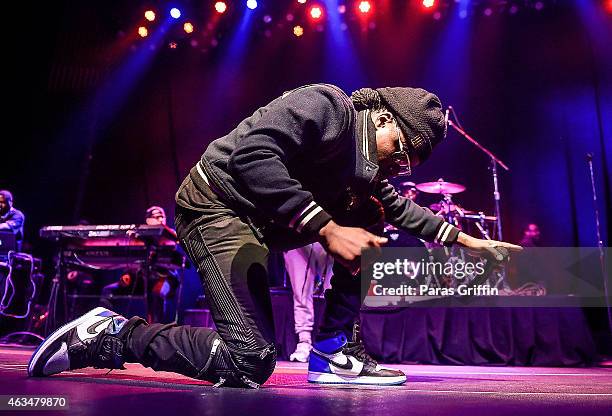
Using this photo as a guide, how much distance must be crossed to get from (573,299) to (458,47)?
4.39m

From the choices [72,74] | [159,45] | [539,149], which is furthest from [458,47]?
[72,74]

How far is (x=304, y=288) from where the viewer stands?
14.6 feet

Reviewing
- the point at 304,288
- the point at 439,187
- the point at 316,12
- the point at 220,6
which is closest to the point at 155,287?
the point at 304,288

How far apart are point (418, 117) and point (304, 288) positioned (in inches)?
104

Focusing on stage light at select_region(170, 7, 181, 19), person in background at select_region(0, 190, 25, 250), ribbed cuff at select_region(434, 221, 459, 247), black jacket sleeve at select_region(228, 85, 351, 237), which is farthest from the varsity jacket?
stage light at select_region(170, 7, 181, 19)

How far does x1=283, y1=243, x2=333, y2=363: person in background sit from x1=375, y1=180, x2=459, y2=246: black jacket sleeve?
5.98ft

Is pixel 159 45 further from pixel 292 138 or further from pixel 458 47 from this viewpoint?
pixel 292 138

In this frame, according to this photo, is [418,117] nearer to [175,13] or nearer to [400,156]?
[400,156]

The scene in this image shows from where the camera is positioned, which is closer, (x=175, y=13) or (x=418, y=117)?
(x=418, y=117)

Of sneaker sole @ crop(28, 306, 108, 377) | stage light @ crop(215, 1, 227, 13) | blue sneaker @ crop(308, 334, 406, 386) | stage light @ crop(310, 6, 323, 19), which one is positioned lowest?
blue sneaker @ crop(308, 334, 406, 386)

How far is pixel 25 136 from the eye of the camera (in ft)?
27.0

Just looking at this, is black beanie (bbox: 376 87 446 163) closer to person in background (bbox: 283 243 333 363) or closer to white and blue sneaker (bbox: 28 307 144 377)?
white and blue sneaker (bbox: 28 307 144 377)

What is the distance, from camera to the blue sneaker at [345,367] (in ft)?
7.32

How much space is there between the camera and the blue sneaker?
223cm
